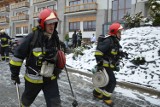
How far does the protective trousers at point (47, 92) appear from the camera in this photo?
3820mm

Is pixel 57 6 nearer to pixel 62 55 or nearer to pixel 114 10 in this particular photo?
pixel 114 10

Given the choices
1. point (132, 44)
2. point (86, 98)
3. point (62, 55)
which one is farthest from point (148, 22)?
point (62, 55)

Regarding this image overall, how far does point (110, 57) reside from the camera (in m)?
6.04

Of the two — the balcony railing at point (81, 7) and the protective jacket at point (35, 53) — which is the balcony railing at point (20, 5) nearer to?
the balcony railing at point (81, 7)

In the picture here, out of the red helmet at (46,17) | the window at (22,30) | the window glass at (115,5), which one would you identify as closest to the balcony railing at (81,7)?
the window glass at (115,5)

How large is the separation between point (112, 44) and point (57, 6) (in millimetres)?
35156

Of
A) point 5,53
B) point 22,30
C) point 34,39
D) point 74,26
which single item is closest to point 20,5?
point 22,30

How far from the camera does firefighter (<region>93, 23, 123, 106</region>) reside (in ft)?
19.4

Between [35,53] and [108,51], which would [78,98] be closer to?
[108,51]

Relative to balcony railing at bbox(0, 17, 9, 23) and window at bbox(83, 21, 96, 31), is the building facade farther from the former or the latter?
balcony railing at bbox(0, 17, 9, 23)

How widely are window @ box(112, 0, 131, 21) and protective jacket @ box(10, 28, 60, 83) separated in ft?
84.2

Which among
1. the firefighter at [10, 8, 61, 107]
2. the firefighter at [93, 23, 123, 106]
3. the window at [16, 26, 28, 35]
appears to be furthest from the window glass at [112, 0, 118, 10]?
the firefighter at [10, 8, 61, 107]

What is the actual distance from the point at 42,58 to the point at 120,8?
2711 cm

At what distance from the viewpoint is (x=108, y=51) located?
5.96 metres
